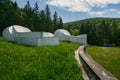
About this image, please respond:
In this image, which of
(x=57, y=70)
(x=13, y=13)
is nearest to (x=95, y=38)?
(x=13, y=13)

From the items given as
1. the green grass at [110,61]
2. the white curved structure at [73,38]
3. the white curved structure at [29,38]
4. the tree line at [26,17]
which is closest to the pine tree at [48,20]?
the tree line at [26,17]

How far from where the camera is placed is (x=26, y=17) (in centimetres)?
7850

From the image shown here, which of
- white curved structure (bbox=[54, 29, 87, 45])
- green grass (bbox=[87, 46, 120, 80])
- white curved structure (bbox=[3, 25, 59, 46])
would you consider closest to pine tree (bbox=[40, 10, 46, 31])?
Answer: white curved structure (bbox=[54, 29, 87, 45])

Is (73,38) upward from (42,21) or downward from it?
downward

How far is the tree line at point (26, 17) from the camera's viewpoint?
68.2 metres

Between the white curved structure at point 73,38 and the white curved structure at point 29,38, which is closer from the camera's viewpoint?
the white curved structure at point 29,38

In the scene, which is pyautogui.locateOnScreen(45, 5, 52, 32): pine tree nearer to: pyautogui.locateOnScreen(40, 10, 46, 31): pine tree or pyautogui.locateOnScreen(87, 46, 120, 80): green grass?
pyautogui.locateOnScreen(40, 10, 46, 31): pine tree

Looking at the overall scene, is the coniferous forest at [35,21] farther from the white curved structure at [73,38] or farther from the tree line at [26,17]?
the white curved structure at [73,38]

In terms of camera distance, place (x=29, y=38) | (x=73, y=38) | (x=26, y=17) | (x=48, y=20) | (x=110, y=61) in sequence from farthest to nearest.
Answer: (x=48, y=20)
(x=26, y=17)
(x=73, y=38)
(x=29, y=38)
(x=110, y=61)

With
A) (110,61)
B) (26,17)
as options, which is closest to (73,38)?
(26,17)

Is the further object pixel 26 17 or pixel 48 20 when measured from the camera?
pixel 48 20

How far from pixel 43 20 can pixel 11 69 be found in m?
77.6

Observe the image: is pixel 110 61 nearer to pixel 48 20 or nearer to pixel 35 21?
pixel 35 21

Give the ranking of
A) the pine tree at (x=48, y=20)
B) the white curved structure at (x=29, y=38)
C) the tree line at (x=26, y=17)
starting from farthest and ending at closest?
the pine tree at (x=48, y=20) → the tree line at (x=26, y=17) → the white curved structure at (x=29, y=38)
